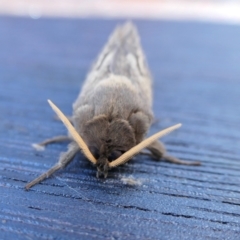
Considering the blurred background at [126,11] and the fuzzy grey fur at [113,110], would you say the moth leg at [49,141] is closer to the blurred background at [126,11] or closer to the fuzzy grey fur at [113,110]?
the fuzzy grey fur at [113,110]

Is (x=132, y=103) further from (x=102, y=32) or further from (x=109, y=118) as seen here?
(x=102, y=32)

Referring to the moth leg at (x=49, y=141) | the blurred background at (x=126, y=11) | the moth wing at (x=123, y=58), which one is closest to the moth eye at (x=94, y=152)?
the moth leg at (x=49, y=141)

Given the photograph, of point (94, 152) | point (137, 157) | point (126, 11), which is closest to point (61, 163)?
point (94, 152)

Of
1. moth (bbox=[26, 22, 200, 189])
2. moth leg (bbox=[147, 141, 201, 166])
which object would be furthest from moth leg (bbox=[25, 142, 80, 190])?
moth leg (bbox=[147, 141, 201, 166])

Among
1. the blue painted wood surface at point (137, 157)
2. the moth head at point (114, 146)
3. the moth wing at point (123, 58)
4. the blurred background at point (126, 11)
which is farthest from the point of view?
the blurred background at point (126, 11)

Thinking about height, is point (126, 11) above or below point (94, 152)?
above

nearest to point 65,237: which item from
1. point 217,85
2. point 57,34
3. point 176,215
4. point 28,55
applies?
point 176,215

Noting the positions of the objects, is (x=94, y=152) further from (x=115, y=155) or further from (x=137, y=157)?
(x=137, y=157)
